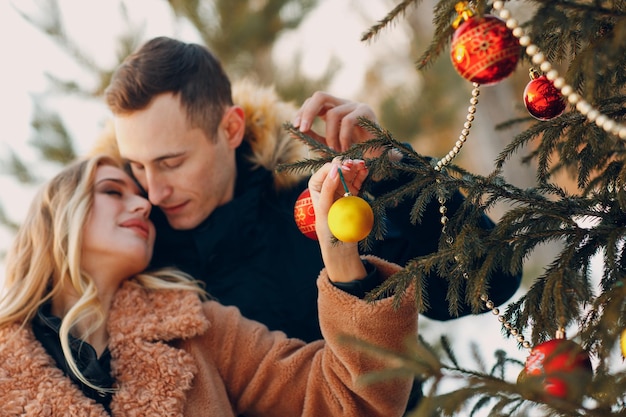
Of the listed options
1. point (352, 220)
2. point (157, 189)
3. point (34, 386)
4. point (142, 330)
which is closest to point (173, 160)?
point (157, 189)

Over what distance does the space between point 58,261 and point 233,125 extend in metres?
0.75

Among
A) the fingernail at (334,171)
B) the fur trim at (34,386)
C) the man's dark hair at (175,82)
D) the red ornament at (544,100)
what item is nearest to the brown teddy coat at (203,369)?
the fur trim at (34,386)

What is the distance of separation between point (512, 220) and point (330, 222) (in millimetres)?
313

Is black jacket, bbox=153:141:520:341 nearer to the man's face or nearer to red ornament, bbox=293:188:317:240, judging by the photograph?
the man's face

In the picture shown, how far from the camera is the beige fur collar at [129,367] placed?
181 cm

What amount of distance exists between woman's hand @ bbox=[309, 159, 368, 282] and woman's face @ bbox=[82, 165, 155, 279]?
33.1 inches

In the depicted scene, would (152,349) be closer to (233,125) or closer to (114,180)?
(114,180)

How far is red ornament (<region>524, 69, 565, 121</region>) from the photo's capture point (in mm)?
1217

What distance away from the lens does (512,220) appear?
1230mm

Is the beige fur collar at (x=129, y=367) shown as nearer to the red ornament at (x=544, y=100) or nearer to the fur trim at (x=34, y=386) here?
the fur trim at (x=34, y=386)

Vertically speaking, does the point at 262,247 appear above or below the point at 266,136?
below

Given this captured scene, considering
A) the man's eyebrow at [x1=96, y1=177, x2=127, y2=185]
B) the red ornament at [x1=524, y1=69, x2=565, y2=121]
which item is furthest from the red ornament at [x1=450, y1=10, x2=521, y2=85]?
the man's eyebrow at [x1=96, y1=177, x2=127, y2=185]

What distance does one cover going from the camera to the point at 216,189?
239 centimetres

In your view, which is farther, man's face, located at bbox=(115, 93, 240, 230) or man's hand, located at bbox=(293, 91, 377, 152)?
man's face, located at bbox=(115, 93, 240, 230)
